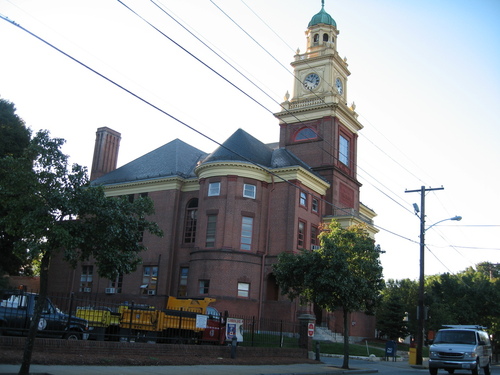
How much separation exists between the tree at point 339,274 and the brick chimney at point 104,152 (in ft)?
105

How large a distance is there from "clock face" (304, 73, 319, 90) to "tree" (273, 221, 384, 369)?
26992 mm

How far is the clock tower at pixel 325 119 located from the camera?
Result: 4706 centimetres

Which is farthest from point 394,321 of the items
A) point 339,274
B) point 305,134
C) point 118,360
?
point 118,360

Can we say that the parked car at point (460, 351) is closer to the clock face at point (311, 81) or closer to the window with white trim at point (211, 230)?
the window with white trim at point (211, 230)

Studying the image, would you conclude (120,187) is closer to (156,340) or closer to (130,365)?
(156,340)

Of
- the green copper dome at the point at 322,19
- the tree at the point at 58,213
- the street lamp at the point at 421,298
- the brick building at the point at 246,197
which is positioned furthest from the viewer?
the green copper dome at the point at 322,19

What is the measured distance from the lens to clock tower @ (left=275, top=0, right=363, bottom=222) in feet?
154

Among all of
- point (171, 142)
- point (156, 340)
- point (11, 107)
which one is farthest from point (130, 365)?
point (171, 142)

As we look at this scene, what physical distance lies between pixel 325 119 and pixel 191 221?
15118 millimetres

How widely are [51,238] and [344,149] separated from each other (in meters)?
39.8

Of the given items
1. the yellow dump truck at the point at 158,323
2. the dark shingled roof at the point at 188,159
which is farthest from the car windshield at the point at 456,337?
the dark shingled roof at the point at 188,159

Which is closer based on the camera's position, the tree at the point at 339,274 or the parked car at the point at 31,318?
the parked car at the point at 31,318

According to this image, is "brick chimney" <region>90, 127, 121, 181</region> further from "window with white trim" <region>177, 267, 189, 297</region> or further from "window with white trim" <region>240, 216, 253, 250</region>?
"window with white trim" <region>240, 216, 253, 250</region>

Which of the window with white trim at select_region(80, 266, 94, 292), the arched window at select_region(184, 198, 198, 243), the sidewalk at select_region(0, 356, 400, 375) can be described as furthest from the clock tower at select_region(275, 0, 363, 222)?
the sidewalk at select_region(0, 356, 400, 375)
